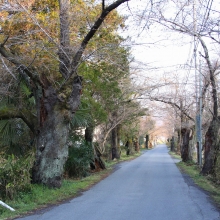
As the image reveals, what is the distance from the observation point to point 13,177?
9859 millimetres

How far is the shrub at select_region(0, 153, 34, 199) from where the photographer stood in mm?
9573

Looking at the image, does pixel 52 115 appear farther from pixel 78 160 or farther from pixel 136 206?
pixel 78 160

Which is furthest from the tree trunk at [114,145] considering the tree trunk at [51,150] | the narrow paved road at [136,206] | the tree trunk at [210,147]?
the tree trunk at [51,150]

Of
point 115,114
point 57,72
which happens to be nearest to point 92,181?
point 57,72

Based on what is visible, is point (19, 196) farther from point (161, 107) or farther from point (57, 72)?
point (161, 107)

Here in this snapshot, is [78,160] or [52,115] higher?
[52,115]

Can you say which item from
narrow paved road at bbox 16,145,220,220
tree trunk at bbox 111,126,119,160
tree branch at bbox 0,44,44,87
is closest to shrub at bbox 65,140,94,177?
narrow paved road at bbox 16,145,220,220

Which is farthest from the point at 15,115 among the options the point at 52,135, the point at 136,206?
the point at 136,206

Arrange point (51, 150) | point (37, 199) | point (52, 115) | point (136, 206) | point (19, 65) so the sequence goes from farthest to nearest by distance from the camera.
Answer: point (52, 115), point (51, 150), point (19, 65), point (37, 199), point (136, 206)

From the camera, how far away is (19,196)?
32.8ft

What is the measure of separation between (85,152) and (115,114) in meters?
12.4

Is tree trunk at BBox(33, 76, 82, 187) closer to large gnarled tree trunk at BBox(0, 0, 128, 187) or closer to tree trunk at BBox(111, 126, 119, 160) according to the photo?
large gnarled tree trunk at BBox(0, 0, 128, 187)

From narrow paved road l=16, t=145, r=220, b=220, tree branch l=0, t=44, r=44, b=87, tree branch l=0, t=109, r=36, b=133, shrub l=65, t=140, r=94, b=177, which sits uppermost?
tree branch l=0, t=44, r=44, b=87

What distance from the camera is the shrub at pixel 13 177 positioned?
957 cm
